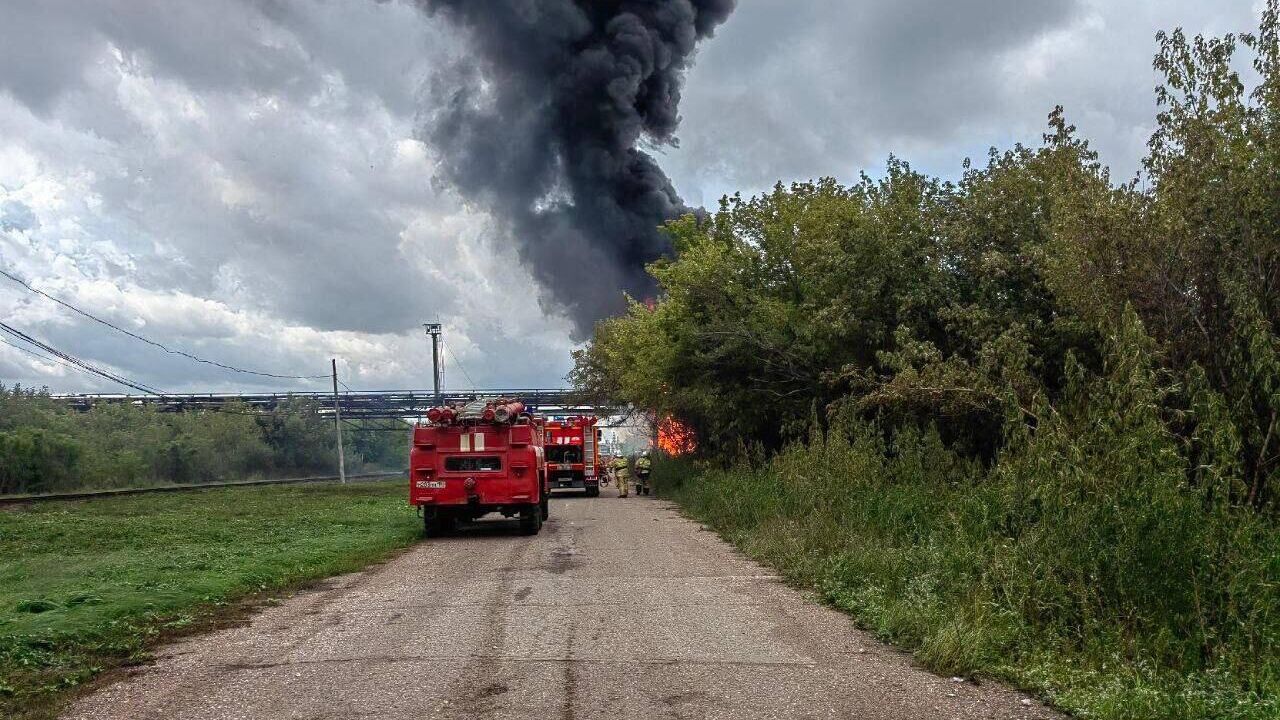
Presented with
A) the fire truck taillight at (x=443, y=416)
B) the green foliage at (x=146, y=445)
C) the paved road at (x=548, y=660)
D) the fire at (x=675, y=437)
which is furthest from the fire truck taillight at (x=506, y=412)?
the green foliage at (x=146, y=445)

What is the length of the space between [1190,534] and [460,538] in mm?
14165

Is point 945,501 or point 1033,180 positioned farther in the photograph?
point 1033,180

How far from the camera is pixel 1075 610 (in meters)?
8.40

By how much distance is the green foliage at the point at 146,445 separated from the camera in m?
56.6

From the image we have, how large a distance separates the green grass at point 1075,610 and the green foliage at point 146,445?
183 ft

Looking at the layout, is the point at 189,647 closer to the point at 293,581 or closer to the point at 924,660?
the point at 293,581

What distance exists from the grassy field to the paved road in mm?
576

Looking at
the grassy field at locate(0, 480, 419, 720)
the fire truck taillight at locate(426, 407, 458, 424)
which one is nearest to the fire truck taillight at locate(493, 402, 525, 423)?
the fire truck taillight at locate(426, 407, 458, 424)

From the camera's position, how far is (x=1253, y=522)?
8391 millimetres

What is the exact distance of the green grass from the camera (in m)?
6.75

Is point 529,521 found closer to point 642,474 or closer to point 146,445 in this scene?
point 642,474

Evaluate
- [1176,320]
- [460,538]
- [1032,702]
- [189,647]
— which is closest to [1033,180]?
[1176,320]

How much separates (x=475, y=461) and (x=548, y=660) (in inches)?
469

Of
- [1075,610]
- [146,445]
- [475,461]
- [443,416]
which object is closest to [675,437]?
Answer: [475,461]
